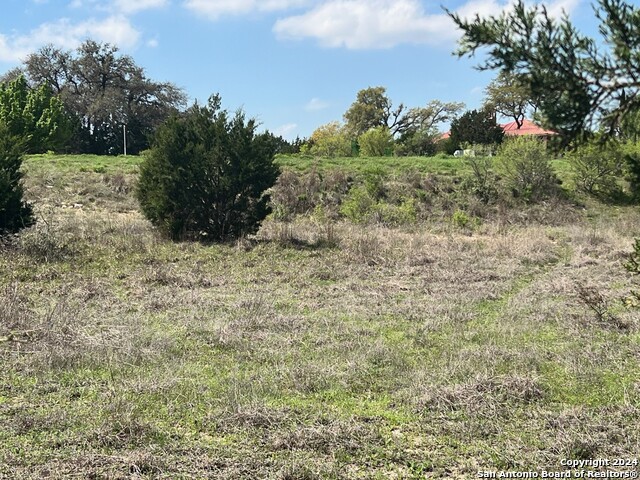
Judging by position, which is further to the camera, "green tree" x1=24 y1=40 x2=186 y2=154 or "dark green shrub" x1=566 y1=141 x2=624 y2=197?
"green tree" x1=24 y1=40 x2=186 y2=154

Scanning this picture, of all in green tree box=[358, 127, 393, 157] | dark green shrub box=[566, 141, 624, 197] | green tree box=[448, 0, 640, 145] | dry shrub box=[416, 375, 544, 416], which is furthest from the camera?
green tree box=[358, 127, 393, 157]

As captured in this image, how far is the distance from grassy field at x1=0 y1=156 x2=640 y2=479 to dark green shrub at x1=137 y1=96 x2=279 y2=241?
10.1ft

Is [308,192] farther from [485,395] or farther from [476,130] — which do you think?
[485,395]

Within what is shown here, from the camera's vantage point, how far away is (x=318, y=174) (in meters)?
25.3

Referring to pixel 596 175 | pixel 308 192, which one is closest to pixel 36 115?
pixel 308 192

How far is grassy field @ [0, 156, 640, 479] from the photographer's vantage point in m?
3.68

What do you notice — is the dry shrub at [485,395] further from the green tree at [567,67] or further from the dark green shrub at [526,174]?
the dark green shrub at [526,174]

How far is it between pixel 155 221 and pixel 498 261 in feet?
28.8

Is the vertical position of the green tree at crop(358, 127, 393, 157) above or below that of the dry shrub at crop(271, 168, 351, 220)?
above

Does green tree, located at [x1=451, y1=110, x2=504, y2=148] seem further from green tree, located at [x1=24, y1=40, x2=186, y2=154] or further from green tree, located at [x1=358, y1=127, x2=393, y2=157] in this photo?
green tree, located at [x1=24, y1=40, x2=186, y2=154]

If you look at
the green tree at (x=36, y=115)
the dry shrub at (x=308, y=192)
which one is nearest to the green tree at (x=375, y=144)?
the dry shrub at (x=308, y=192)

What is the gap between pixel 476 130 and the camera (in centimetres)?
3806

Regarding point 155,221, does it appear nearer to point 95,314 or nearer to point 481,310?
point 95,314

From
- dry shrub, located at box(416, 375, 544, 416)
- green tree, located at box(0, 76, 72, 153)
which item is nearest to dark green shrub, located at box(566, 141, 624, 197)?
dry shrub, located at box(416, 375, 544, 416)
